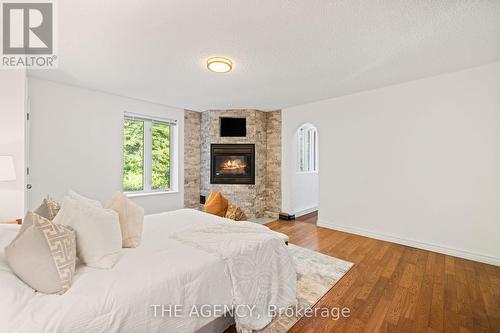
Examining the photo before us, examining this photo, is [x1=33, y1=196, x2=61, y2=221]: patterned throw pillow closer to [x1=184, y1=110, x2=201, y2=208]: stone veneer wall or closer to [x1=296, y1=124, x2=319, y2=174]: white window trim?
[x1=184, y1=110, x2=201, y2=208]: stone veneer wall

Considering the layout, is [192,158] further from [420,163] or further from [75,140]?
[420,163]

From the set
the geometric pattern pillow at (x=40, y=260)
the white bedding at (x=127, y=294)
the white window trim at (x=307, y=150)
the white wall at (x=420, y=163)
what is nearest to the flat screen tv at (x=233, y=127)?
the white window trim at (x=307, y=150)

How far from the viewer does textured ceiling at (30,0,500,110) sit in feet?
6.04

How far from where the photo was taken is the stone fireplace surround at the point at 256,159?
517 cm

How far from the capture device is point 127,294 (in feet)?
3.71

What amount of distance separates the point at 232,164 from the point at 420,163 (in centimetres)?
353

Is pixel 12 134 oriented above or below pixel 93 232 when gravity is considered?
above

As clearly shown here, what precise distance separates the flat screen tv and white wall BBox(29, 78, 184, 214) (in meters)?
1.60

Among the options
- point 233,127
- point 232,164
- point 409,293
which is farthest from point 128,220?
point 233,127

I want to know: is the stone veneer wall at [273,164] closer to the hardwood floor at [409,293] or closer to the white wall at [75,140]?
the hardwood floor at [409,293]

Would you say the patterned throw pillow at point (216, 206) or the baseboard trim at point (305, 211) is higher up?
the patterned throw pillow at point (216, 206)

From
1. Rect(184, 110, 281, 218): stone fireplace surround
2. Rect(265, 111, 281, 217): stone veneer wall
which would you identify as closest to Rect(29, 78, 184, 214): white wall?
Rect(184, 110, 281, 218): stone fireplace surround

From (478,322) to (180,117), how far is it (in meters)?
5.33

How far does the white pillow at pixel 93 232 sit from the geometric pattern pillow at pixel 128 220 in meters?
0.18
